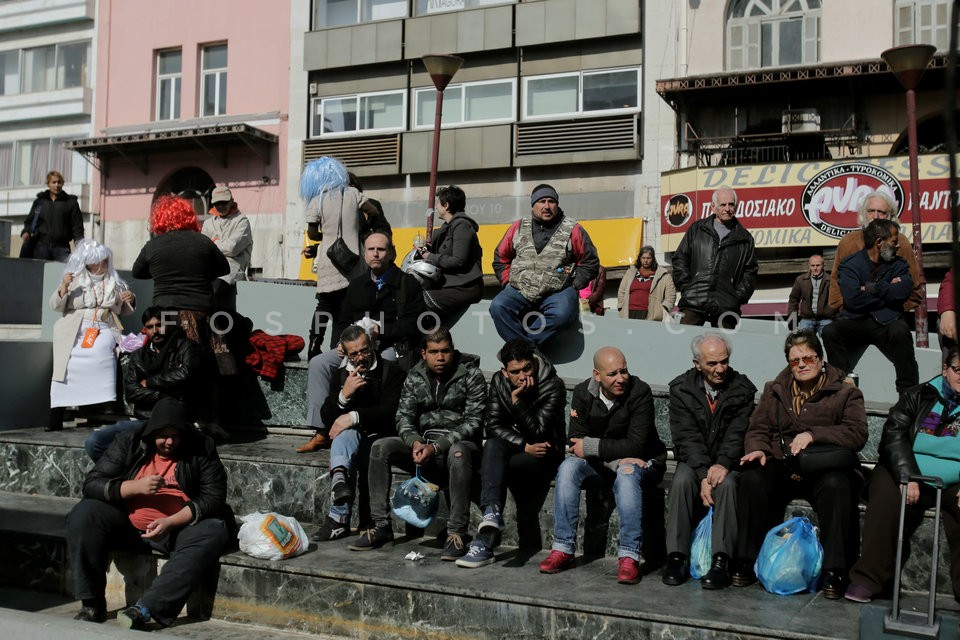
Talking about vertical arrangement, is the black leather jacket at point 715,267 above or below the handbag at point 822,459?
above

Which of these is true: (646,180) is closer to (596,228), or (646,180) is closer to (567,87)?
(596,228)

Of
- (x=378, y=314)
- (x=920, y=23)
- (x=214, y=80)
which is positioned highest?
(x=214, y=80)

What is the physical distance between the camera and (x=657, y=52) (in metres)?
21.4

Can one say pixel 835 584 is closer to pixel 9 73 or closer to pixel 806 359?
pixel 806 359

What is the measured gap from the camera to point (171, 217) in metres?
7.80

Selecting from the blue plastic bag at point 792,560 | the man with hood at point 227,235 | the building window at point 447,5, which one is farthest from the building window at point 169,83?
the blue plastic bag at point 792,560

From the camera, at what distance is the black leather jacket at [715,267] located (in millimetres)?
7656

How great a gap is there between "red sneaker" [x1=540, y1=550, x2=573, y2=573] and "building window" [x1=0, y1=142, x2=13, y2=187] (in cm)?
2761

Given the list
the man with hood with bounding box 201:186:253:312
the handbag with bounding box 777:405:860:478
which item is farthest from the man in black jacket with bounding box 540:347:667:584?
the man with hood with bounding box 201:186:253:312

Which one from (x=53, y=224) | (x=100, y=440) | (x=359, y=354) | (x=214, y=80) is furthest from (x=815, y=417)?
(x=214, y=80)

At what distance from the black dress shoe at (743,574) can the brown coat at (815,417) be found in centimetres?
62

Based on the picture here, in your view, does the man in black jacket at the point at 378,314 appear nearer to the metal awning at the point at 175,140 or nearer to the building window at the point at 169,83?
the metal awning at the point at 175,140

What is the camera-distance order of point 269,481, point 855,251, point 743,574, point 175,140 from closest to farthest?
point 743,574
point 269,481
point 855,251
point 175,140

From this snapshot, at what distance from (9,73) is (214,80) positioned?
23.0ft
